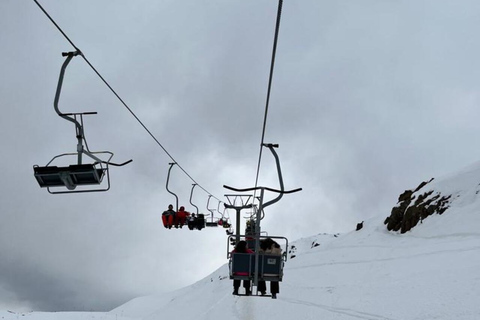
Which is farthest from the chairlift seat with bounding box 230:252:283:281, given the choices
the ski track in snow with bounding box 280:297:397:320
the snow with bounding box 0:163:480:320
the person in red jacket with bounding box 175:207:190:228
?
the person in red jacket with bounding box 175:207:190:228

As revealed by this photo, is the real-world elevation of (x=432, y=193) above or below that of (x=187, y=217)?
above

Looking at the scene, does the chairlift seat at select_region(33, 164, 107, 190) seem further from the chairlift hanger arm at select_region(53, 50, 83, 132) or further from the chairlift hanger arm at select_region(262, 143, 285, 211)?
the chairlift hanger arm at select_region(262, 143, 285, 211)

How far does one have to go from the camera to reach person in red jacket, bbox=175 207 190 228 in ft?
72.2

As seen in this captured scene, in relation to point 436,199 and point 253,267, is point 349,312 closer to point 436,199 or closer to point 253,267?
point 253,267

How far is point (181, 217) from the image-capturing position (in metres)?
22.1

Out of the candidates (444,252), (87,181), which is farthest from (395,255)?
(87,181)

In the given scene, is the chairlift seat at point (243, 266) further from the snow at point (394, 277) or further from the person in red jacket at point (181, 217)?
the person in red jacket at point (181, 217)

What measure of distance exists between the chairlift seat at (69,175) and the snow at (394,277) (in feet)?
39.4

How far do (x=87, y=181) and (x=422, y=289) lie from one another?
15.9 m

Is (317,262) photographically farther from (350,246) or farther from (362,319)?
(362,319)

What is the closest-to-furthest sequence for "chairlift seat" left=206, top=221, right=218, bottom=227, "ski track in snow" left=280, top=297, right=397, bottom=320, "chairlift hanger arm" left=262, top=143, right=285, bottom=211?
"chairlift hanger arm" left=262, top=143, right=285, bottom=211, "ski track in snow" left=280, top=297, right=397, bottom=320, "chairlift seat" left=206, top=221, right=218, bottom=227

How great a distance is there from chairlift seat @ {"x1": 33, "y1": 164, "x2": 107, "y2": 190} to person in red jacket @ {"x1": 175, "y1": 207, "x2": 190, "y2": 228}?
12010 millimetres

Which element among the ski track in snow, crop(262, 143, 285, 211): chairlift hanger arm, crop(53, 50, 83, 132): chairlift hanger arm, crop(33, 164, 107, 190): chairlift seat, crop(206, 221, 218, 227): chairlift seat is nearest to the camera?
crop(53, 50, 83, 132): chairlift hanger arm

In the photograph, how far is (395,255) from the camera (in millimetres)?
32094
